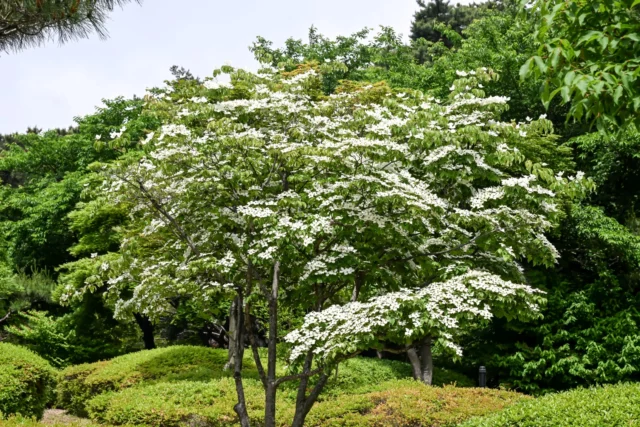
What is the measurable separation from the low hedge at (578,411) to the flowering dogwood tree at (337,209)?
109 cm

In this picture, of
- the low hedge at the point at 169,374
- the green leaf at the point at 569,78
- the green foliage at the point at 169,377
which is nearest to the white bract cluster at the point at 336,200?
the green leaf at the point at 569,78

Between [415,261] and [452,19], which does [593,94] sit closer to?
[415,261]

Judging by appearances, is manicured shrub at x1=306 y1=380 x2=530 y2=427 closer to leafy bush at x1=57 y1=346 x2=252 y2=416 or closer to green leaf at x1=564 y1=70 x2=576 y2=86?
leafy bush at x1=57 y1=346 x2=252 y2=416

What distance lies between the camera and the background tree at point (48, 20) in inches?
211

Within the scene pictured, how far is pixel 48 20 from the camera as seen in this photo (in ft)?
18.3

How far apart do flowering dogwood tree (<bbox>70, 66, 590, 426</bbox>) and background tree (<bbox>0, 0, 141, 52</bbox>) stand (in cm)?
134

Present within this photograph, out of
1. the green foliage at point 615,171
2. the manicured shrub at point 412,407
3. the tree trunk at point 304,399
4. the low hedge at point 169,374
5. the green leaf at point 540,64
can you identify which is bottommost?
the manicured shrub at point 412,407

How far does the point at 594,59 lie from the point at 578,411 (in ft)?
13.5

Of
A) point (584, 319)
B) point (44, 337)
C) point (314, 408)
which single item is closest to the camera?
point (314, 408)

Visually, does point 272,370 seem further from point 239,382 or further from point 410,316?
point 410,316

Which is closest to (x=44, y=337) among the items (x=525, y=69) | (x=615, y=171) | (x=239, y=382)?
(x=239, y=382)

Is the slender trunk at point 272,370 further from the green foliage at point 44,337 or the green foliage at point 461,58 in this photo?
the green foliage at point 44,337

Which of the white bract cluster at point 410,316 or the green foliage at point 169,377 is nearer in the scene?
the white bract cluster at point 410,316

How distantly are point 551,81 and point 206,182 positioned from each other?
12.0 feet
